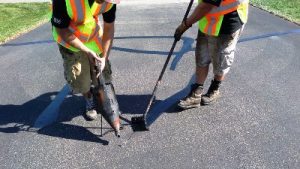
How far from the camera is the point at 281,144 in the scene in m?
3.70

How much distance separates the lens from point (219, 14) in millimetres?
3955

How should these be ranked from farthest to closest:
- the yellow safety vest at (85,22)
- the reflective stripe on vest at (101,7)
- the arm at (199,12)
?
the arm at (199,12), the reflective stripe on vest at (101,7), the yellow safety vest at (85,22)

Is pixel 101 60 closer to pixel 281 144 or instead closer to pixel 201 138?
pixel 201 138

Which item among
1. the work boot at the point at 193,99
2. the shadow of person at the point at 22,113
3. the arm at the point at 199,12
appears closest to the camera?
the arm at the point at 199,12

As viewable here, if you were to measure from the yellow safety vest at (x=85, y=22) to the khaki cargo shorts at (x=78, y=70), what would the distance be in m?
0.11

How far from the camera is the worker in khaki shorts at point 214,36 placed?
3896mm

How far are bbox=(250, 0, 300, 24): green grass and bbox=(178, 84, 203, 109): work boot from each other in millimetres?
4132

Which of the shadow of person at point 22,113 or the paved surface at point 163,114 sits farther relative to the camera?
the shadow of person at point 22,113

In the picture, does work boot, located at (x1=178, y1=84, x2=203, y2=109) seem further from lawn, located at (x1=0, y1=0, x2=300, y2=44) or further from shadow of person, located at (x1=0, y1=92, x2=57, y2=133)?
lawn, located at (x1=0, y1=0, x2=300, y2=44)

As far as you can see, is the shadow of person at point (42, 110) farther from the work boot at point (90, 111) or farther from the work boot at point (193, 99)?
the work boot at point (193, 99)

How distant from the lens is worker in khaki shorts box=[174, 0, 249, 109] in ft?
12.8

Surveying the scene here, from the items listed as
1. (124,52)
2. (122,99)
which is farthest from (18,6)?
(122,99)

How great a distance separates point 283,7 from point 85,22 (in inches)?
263

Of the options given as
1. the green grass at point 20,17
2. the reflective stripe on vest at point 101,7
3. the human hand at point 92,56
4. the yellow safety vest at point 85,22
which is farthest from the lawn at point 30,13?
the reflective stripe on vest at point 101,7
